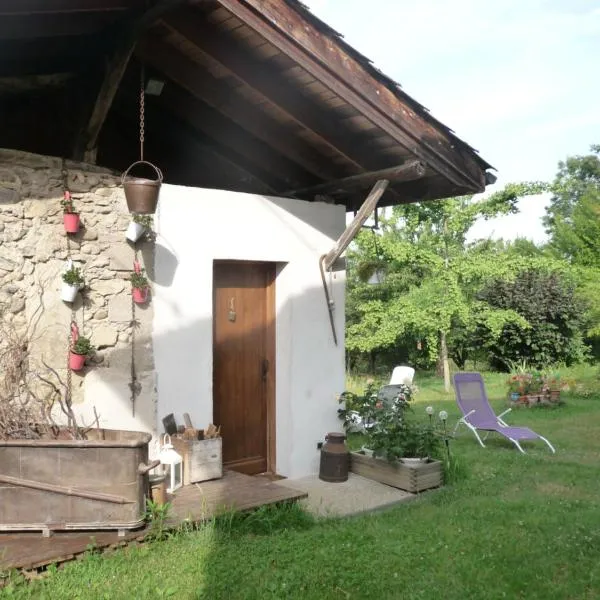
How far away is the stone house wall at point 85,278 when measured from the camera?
4.75m

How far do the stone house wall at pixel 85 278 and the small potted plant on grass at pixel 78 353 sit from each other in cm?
8

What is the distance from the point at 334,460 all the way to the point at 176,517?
7.16 ft

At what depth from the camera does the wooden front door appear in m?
6.00

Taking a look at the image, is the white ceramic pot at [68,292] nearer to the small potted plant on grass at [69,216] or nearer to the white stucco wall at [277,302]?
the small potted plant on grass at [69,216]

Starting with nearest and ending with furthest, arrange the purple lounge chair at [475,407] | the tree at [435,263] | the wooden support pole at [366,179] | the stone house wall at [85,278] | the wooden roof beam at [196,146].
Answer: the stone house wall at [85,278], the wooden support pole at [366,179], the wooden roof beam at [196,146], the purple lounge chair at [475,407], the tree at [435,263]

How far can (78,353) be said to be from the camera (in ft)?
15.8

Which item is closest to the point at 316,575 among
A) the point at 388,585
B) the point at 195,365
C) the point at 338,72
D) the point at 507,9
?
the point at 388,585

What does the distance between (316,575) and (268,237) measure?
10.8 feet

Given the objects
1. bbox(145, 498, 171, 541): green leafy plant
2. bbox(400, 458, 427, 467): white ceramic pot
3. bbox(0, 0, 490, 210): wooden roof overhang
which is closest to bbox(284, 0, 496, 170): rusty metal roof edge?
bbox(0, 0, 490, 210): wooden roof overhang

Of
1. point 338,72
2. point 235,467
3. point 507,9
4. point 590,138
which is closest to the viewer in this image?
point 338,72

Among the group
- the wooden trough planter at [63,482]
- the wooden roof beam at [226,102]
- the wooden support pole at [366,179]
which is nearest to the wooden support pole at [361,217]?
the wooden support pole at [366,179]

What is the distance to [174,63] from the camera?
17.7ft

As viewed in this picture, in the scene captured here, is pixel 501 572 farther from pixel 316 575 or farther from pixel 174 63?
pixel 174 63

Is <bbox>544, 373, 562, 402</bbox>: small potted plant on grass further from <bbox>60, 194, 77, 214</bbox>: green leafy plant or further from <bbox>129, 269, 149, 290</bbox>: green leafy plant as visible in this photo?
<bbox>60, 194, 77, 214</bbox>: green leafy plant
